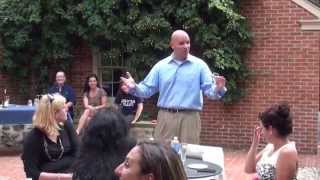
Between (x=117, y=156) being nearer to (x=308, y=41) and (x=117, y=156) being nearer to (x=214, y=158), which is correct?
(x=214, y=158)

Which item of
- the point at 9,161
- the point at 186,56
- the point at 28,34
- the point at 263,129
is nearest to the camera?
the point at 263,129

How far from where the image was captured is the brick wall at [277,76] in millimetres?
11172

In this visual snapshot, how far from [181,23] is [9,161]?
4216mm

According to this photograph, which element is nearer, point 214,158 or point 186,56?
point 214,158

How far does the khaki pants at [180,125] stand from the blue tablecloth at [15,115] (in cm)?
548

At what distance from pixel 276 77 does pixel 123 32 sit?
316cm

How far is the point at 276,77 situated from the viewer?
11.4m

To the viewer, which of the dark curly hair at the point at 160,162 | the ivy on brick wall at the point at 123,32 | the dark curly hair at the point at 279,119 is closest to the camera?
the dark curly hair at the point at 160,162

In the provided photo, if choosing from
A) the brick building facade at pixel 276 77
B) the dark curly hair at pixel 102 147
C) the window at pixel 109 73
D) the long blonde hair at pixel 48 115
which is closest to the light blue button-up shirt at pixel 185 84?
the long blonde hair at pixel 48 115

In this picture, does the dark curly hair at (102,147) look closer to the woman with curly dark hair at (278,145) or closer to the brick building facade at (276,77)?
the woman with curly dark hair at (278,145)

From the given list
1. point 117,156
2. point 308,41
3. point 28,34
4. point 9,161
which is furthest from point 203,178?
point 28,34

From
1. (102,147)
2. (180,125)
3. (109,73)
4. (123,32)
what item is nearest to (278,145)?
(102,147)

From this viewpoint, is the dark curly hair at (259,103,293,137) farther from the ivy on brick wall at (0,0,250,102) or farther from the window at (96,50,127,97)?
the window at (96,50,127,97)

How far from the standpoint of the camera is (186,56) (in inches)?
226
